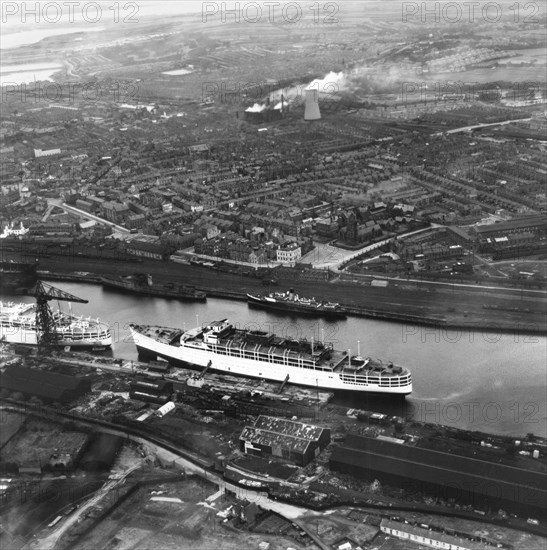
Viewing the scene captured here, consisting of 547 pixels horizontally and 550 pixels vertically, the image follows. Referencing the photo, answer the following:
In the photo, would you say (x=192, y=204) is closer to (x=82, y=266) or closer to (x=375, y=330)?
(x=82, y=266)

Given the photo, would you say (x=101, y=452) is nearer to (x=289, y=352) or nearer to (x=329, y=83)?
(x=289, y=352)

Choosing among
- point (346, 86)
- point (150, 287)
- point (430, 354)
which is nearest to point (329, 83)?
point (346, 86)

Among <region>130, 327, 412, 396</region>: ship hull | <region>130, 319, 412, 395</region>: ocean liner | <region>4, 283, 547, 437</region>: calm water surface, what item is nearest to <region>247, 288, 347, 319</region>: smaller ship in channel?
<region>4, 283, 547, 437</region>: calm water surface

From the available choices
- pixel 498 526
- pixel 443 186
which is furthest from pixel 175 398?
pixel 443 186

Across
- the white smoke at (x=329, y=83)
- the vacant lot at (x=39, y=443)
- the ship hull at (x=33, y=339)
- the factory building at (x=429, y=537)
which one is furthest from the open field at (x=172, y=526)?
the white smoke at (x=329, y=83)

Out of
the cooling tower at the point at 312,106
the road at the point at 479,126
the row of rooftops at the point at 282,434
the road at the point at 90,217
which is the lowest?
the row of rooftops at the point at 282,434

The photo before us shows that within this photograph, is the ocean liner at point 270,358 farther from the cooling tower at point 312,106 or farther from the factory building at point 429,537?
the cooling tower at point 312,106

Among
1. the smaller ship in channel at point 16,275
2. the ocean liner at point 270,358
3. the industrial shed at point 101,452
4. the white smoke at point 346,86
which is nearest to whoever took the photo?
the industrial shed at point 101,452
